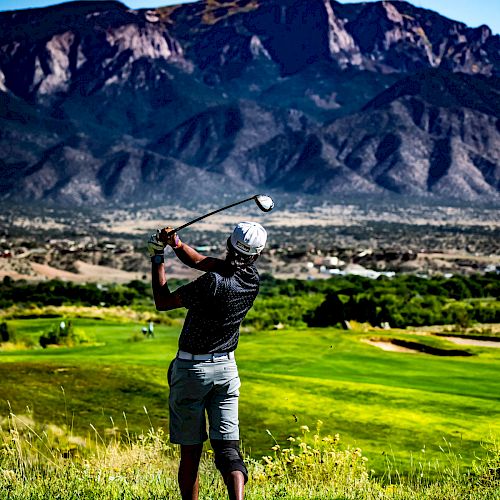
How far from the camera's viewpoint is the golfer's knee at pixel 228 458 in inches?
257

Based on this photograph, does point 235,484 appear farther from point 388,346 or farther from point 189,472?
point 388,346

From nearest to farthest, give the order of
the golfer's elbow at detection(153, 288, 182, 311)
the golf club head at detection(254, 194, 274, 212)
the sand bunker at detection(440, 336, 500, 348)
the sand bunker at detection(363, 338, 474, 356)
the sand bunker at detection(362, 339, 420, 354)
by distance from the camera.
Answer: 1. the golfer's elbow at detection(153, 288, 182, 311)
2. the golf club head at detection(254, 194, 274, 212)
3. the sand bunker at detection(363, 338, 474, 356)
4. the sand bunker at detection(362, 339, 420, 354)
5. the sand bunker at detection(440, 336, 500, 348)

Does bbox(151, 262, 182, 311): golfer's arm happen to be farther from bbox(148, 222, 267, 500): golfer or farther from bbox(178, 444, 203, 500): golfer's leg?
bbox(178, 444, 203, 500): golfer's leg

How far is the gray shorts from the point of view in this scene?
6.48m

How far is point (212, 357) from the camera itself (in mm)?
6500

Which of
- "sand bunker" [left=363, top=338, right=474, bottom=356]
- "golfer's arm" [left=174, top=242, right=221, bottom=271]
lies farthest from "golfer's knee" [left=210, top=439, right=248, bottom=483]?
"sand bunker" [left=363, top=338, right=474, bottom=356]

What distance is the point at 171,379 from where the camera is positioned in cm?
660

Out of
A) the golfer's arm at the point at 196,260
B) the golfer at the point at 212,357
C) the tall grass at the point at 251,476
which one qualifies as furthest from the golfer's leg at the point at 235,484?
the golfer's arm at the point at 196,260

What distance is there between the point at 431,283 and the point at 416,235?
96.9m

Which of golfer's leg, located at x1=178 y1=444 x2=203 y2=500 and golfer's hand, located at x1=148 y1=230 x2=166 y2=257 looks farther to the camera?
golfer's hand, located at x1=148 y1=230 x2=166 y2=257

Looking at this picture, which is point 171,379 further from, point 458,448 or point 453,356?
point 453,356

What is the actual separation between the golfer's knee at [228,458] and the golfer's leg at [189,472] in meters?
0.15

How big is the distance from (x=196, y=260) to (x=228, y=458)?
1.43 m

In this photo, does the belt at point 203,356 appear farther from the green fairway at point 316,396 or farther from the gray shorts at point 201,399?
the green fairway at point 316,396
